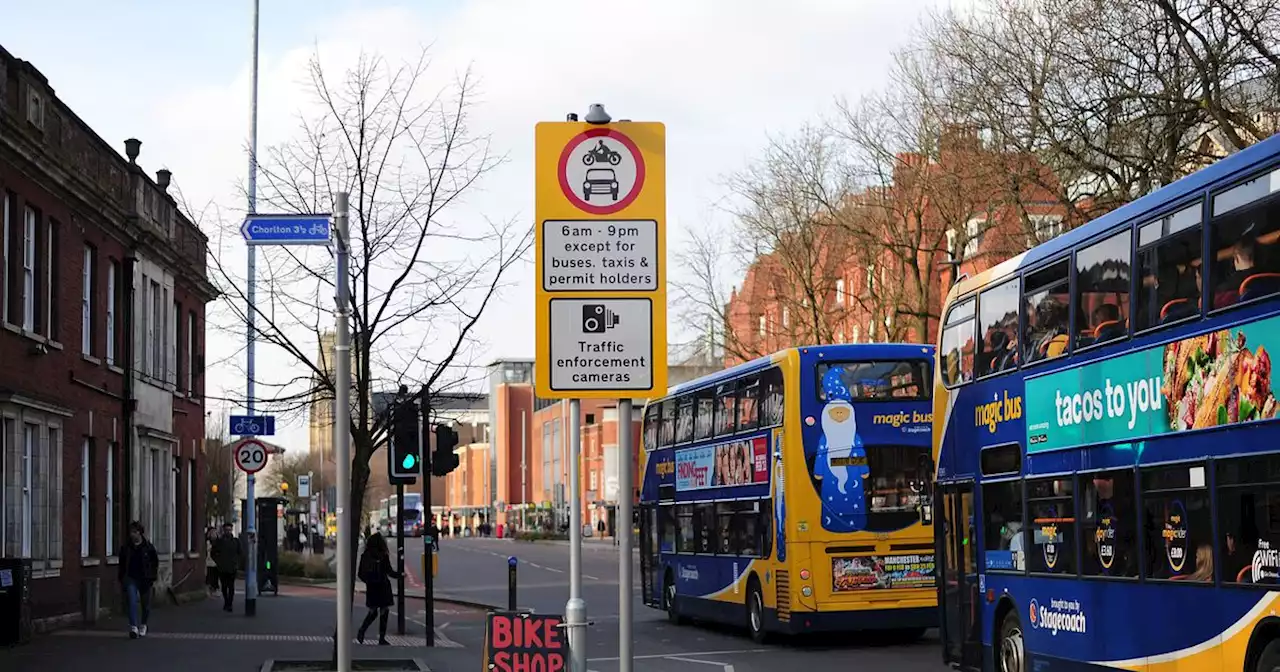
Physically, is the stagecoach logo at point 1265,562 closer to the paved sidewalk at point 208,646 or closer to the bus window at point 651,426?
the paved sidewalk at point 208,646

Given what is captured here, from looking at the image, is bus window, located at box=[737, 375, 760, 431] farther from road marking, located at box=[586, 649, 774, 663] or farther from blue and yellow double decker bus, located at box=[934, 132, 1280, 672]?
blue and yellow double decker bus, located at box=[934, 132, 1280, 672]

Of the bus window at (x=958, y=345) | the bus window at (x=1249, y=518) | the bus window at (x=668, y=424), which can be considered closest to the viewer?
the bus window at (x=1249, y=518)

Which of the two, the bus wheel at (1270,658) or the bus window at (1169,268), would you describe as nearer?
the bus wheel at (1270,658)

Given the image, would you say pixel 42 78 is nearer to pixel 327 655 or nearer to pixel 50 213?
pixel 50 213

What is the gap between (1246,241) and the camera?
10867 mm

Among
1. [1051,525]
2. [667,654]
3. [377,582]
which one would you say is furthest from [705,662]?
[1051,525]

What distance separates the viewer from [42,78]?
2464 centimetres

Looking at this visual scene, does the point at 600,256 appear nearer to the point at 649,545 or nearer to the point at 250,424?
the point at 250,424

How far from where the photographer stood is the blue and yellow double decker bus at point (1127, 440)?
10.8 metres

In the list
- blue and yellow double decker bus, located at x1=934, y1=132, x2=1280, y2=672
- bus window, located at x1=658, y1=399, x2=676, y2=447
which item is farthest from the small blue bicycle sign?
blue and yellow double decker bus, located at x1=934, y1=132, x2=1280, y2=672

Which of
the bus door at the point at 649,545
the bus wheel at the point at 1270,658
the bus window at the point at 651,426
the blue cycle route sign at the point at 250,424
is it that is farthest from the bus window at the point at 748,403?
the bus wheel at the point at 1270,658

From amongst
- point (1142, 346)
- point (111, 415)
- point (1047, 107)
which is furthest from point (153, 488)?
point (1142, 346)

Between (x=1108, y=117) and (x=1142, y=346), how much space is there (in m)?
14.9

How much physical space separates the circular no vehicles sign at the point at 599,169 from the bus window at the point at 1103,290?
18.7ft
